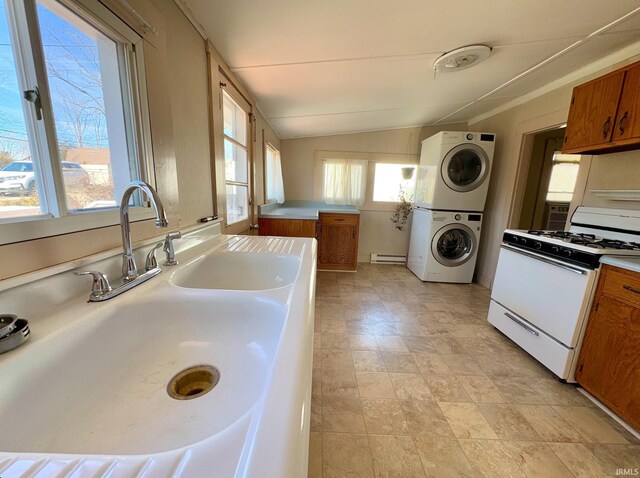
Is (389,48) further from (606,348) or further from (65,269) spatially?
(606,348)

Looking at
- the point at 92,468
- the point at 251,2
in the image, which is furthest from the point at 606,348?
the point at 251,2

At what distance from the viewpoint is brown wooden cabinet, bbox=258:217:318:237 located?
294 centimetres

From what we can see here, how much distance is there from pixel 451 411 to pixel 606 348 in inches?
37.0

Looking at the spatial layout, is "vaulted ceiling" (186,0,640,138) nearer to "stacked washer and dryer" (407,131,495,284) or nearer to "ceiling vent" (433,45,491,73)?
"ceiling vent" (433,45,491,73)

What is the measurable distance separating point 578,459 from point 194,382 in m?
1.75

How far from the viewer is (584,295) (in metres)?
1.46

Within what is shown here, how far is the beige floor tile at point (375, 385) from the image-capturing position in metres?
1.49

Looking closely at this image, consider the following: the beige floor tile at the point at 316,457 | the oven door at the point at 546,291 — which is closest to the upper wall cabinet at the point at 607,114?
the oven door at the point at 546,291

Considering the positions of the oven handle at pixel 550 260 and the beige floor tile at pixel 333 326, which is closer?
the oven handle at pixel 550 260

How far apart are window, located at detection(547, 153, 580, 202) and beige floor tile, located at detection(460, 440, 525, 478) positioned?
3842mm

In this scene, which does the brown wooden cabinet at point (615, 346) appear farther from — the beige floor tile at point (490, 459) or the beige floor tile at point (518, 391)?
the beige floor tile at point (490, 459)

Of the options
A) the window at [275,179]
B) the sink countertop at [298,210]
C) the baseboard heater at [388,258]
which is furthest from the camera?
the baseboard heater at [388,258]

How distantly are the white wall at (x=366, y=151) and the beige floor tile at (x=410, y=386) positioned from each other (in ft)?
8.90

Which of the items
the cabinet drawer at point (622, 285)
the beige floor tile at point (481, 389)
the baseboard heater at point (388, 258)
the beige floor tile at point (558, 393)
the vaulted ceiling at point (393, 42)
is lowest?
the beige floor tile at point (481, 389)
